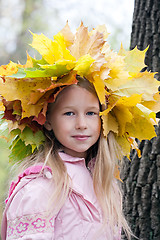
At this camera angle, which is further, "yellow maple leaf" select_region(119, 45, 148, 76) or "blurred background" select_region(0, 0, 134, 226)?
"blurred background" select_region(0, 0, 134, 226)

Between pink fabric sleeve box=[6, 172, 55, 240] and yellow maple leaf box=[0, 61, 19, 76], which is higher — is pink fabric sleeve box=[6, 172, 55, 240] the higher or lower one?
the lower one

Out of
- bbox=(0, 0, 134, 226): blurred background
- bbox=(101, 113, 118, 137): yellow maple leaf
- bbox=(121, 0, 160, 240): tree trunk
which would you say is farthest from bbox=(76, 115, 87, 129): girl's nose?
bbox=(0, 0, 134, 226): blurred background

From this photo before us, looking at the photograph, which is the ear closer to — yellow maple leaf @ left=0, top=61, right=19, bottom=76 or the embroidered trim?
yellow maple leaf @ left=0, top=61, right=19, bottom=76

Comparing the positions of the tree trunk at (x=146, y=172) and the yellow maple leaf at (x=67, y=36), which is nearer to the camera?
the yellow maple leaf at (x=67, y=36)

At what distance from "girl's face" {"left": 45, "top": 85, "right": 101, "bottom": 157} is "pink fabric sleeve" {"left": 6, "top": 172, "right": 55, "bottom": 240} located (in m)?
0.28

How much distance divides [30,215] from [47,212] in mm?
71

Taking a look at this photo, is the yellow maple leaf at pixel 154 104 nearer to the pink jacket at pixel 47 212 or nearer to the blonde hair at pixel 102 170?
the blonde hair at pixel 102 170

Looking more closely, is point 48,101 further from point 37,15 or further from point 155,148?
point 37,15

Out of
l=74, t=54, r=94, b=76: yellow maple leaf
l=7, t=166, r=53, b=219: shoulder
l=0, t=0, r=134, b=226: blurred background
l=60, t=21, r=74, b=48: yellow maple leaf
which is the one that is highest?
l=0, t=0, r=134, b=226: blurred background

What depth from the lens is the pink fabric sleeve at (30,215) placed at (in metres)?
1.46

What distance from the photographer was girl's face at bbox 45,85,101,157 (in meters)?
1.64

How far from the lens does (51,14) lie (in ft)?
35.1

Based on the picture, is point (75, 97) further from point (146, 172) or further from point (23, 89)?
point (146, 172)

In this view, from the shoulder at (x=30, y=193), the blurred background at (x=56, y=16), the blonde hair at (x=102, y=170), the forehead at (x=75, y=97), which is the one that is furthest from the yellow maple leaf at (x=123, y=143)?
the blurred background at (x=56, y=16)
